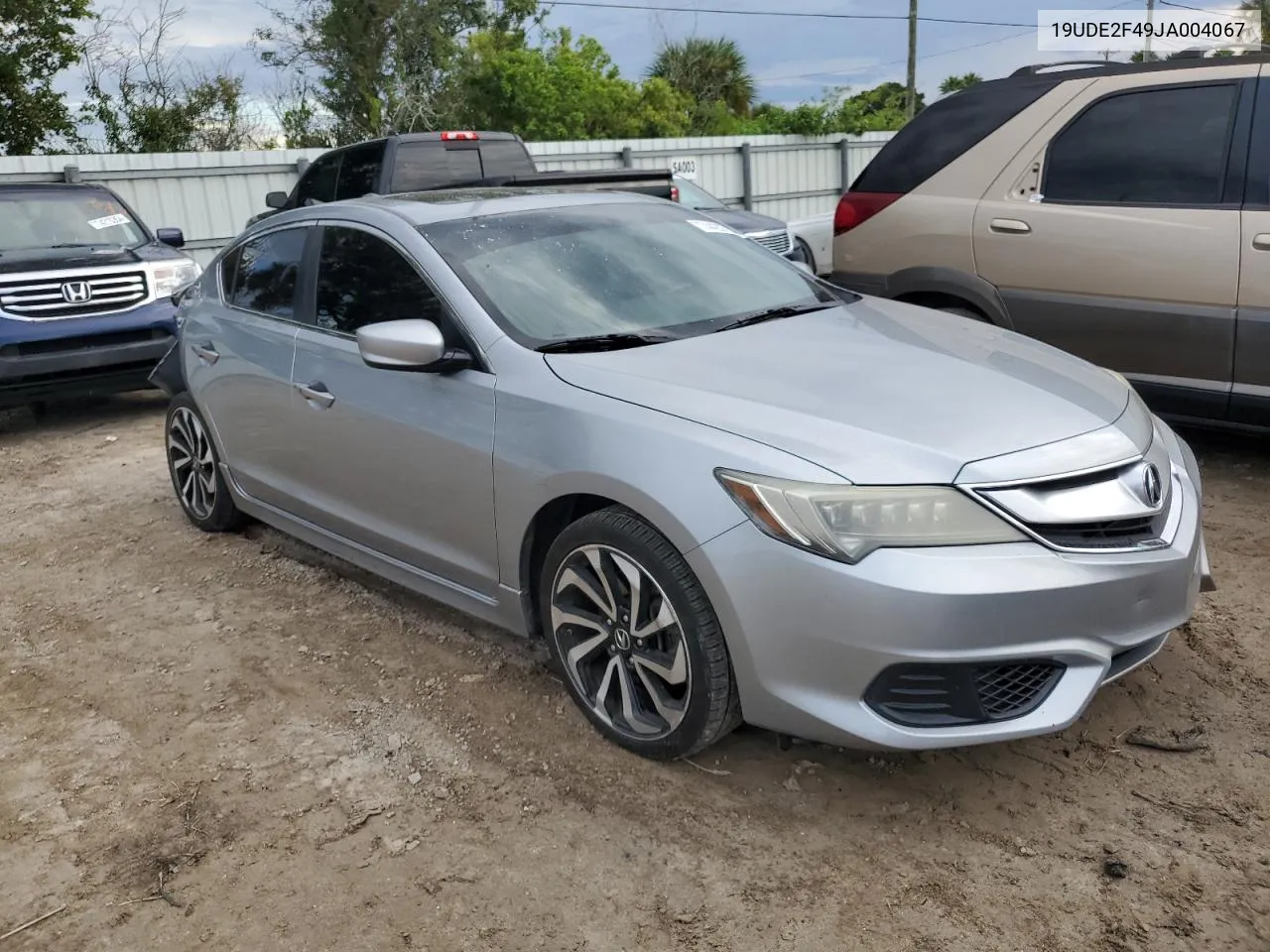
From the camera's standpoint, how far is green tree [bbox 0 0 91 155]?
61.8 feet

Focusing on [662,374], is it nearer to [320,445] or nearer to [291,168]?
[320,445]

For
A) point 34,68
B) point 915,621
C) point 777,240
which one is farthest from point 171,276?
point 34,68

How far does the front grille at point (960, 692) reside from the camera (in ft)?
8.29

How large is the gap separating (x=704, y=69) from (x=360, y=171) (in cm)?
2384

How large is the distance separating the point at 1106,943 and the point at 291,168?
560 inches

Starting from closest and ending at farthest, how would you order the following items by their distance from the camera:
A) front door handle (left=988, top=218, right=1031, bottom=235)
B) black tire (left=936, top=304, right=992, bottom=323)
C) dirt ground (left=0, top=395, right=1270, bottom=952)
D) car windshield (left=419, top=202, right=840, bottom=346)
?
dirt ground (left=0, top=395, right=1270, bottom=952) < car windshield (left=419, top=202, right=840, bottom=346) < front door handle (left=988, top=218, right=1031, bottom=235) < black tire (left=936, top=304, right=992, bottom=323)

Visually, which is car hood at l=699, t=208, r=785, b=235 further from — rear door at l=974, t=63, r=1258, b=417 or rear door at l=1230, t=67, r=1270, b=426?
rear door at l=1230, t=67, r=1270, b=426

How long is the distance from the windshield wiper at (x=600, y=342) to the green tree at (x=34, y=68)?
757 inches

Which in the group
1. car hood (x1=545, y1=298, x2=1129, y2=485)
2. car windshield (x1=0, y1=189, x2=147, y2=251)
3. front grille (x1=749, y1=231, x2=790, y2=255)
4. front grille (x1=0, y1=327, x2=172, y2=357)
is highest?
car windshield (x1=0, y1=189, x2=147, y2=251)

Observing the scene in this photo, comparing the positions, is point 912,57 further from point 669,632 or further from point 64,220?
point 669,632

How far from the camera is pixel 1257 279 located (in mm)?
4645

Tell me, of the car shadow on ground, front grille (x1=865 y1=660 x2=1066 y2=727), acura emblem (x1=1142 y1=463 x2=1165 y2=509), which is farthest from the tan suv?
the car shadow on ground

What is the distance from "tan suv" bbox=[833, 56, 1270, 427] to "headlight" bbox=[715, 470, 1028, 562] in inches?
117

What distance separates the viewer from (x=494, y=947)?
7.85 ft
